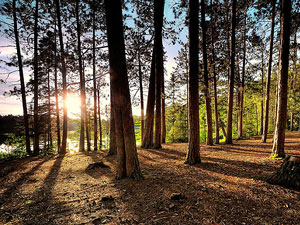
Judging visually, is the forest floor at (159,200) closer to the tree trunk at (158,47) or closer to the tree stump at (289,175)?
the tree stump at (289,175)

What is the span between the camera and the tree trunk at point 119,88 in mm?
4551

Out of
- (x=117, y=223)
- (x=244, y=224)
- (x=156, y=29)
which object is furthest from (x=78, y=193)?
(x=156, y=29)

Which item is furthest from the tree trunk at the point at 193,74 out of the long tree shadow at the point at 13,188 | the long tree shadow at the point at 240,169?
the long tree shadow at the point at 13,188

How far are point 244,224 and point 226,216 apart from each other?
0.30 metres

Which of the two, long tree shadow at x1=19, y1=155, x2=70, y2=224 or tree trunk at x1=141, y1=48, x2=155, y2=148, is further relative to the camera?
tree trunk at x1=141, y1=48, x2=155, y2=148

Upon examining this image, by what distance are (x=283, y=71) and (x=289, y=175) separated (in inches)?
202

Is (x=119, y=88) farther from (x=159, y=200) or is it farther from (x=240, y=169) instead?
(x=240, y=169)

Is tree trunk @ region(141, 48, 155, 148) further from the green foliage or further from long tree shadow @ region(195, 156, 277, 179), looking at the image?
the green foliage

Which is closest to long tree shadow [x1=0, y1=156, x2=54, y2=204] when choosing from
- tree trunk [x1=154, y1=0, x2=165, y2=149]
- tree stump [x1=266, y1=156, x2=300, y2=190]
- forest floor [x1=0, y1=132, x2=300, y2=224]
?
forest floor [x1=0, y1=132, x2=300, y2=224]

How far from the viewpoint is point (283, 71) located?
6574 mm

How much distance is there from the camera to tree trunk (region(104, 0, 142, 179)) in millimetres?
4551

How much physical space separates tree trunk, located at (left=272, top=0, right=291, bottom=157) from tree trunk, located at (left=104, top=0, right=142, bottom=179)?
22.9 feet

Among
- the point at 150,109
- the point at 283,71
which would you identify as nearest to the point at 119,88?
the point at 150,109

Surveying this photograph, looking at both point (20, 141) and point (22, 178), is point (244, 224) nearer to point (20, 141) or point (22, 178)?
point (22, 178)
